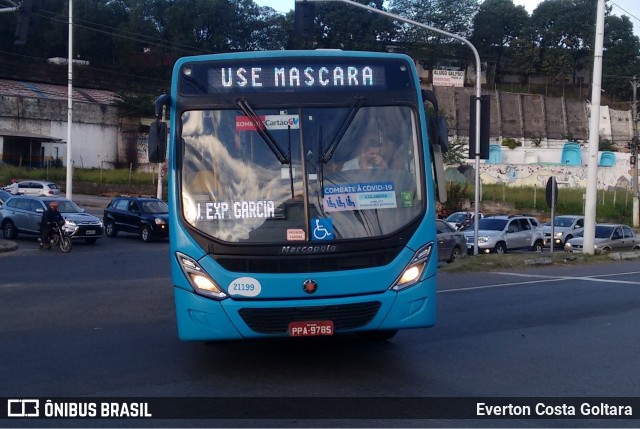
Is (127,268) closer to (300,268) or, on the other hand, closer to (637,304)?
(637,304)

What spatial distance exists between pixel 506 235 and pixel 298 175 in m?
24.2

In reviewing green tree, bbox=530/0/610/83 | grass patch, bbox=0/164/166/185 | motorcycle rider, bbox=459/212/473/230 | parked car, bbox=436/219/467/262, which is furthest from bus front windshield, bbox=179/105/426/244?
green tree, bbox=530/0/610/83

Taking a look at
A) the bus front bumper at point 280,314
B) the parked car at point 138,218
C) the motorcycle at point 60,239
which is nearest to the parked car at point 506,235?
the parked car at point 138,218

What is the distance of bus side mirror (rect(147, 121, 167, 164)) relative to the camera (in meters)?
8.70

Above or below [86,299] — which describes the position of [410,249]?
above

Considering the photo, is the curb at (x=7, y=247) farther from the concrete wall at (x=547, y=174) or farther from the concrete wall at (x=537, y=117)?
the concrete wall at (x=537, y=117)

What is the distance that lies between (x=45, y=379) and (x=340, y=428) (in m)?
3.42

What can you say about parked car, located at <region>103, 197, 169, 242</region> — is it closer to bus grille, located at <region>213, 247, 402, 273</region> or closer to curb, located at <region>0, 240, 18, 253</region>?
curb, located at <region>0, 240, 18, 253</region>

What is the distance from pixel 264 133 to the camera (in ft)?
28.1

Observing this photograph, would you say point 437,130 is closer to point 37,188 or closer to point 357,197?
point 357,197

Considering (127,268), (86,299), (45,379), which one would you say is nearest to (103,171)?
(127,268)

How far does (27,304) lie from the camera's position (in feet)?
46.4

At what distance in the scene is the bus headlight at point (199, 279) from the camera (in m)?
8.25

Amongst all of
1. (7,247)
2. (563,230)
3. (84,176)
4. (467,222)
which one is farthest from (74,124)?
(563,230)
